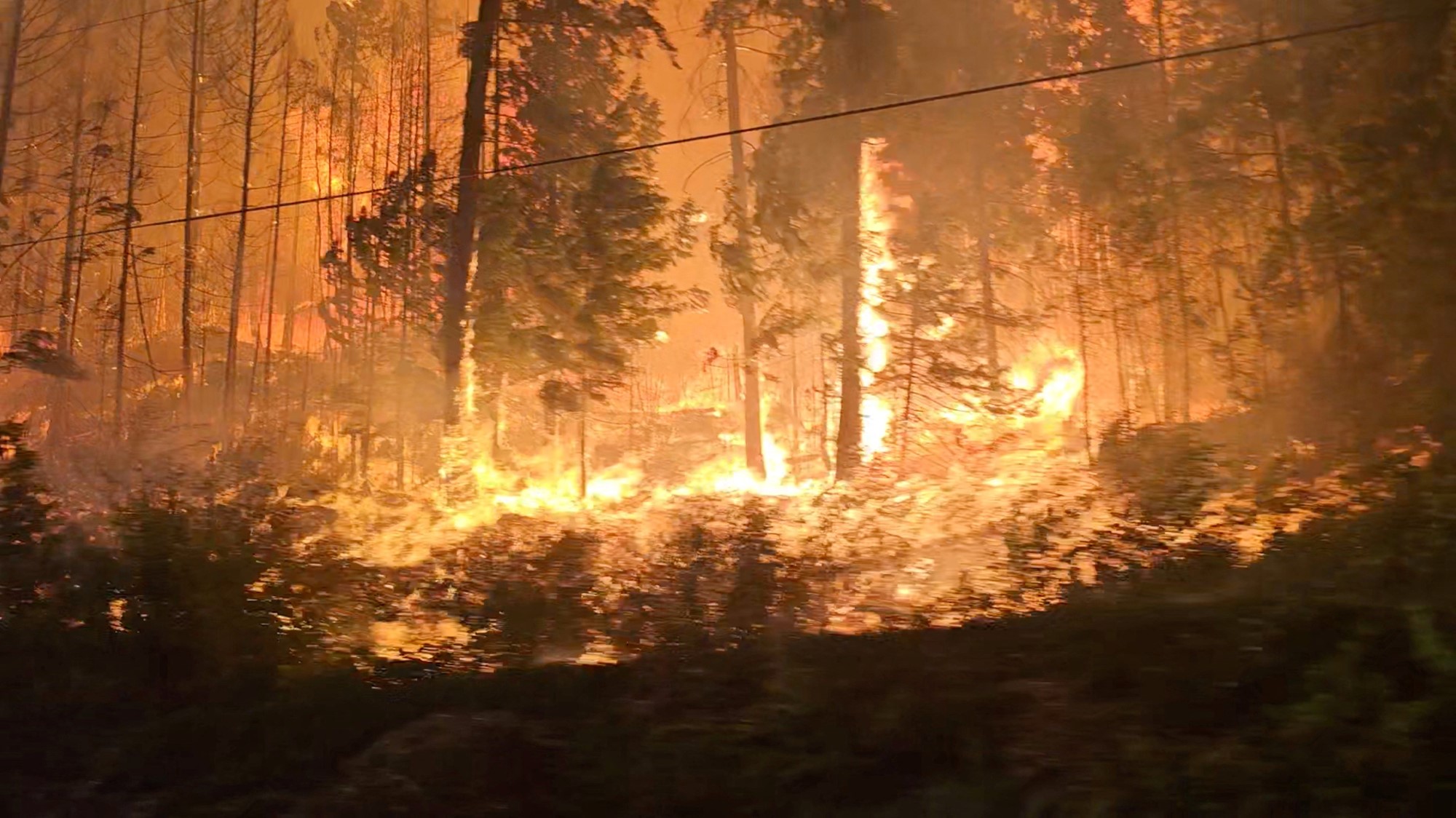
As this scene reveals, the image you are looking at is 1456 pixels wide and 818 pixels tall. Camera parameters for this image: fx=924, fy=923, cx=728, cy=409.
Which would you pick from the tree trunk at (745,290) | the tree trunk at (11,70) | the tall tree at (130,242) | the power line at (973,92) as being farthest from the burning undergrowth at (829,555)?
the tall tree at (130,242)

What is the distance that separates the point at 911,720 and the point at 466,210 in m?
11.5

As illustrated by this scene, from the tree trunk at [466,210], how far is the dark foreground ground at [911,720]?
7.14 m

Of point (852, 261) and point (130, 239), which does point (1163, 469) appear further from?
point (130, 239)

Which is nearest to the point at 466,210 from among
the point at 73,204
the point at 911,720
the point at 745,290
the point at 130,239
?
the point at 745,290

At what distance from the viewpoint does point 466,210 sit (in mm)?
14406

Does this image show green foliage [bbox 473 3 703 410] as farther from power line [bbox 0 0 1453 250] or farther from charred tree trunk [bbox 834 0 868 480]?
charred tree trunk [bbox 834 0 868 480]

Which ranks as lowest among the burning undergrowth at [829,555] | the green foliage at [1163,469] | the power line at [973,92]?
the burning undergrowth at [829,555]

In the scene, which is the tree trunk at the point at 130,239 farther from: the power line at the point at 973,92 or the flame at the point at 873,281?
the flame at the point at 873,281

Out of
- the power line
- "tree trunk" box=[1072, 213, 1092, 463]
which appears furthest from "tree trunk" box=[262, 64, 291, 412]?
"tree trunk" box=[1072, 213, 1092, 463]

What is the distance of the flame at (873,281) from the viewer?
1355cm

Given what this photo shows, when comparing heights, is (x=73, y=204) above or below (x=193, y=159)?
below

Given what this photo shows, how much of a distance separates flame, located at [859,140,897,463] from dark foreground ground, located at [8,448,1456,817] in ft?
21.4

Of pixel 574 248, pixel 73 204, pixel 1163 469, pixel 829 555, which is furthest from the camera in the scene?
pixel 73 204

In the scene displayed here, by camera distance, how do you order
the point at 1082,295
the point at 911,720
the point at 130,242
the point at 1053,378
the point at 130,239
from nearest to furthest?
the point at 911,720, the point at 1082,295, the point at 1053,378, the point at 130,242, the point at 130,239
